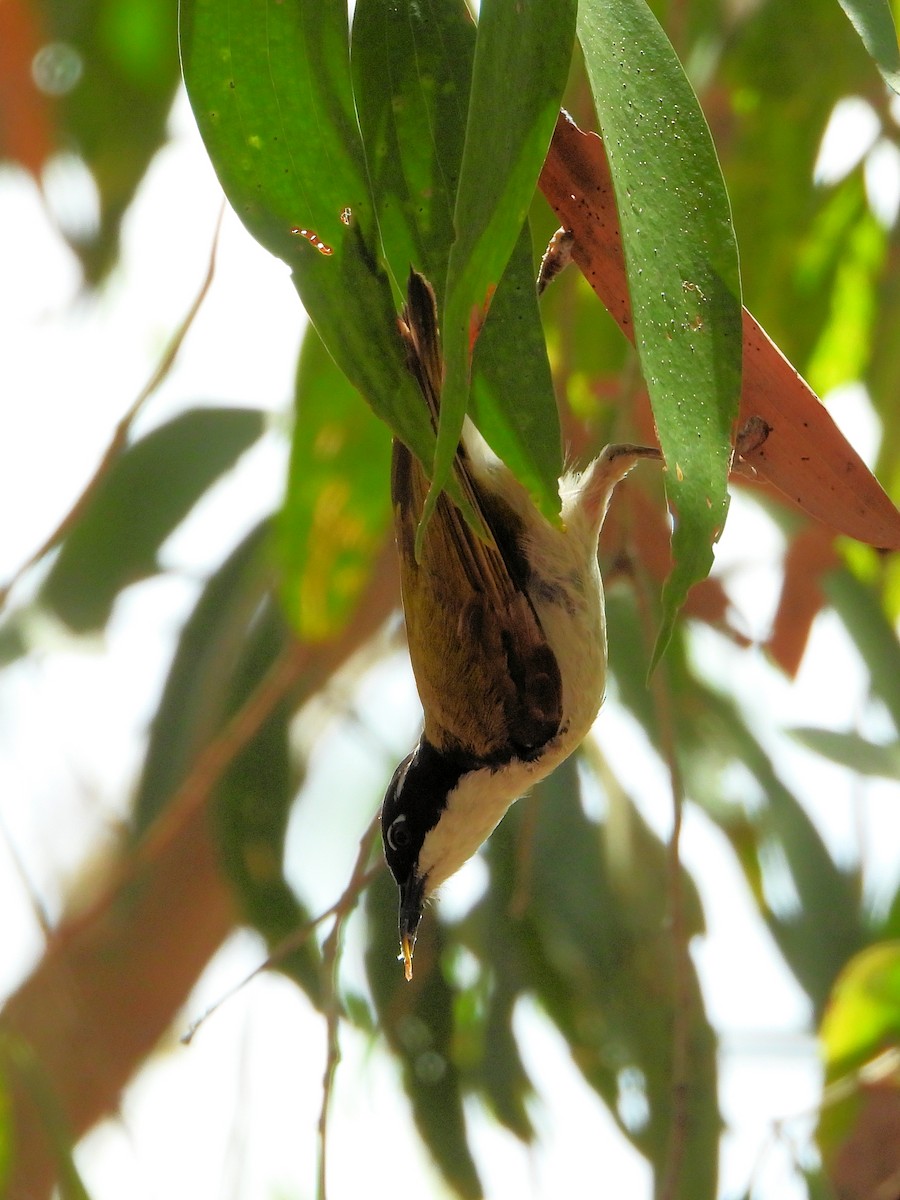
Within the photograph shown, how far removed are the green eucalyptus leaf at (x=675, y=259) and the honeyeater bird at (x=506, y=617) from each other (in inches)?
24.1

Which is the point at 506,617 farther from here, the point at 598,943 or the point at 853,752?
the point at 598,943

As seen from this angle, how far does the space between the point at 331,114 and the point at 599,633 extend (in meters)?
0.81

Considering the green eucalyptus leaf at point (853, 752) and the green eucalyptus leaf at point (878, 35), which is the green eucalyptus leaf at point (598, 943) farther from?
the green eucalyptus leaf at point (878, 35)

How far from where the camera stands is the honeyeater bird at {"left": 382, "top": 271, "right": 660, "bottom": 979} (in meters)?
1.46

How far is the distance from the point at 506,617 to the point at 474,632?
42mm

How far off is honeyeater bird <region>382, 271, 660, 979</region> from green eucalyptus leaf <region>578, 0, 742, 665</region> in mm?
613

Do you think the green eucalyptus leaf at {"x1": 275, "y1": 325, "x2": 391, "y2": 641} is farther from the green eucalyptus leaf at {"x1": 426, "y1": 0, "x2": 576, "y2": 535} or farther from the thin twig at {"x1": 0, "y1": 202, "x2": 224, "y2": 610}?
the green eucalyptus leaf at {"x1": 426, "y1": 0, "x2": 576, "y2": 535}

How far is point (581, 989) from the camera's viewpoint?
2074 millimetres

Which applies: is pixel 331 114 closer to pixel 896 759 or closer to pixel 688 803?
pixel 896 759

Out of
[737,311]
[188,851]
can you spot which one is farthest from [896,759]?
[188,851]

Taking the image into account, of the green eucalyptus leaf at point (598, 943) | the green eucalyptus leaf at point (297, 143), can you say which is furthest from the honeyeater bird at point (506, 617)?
the green eucalyptus leaf at point (297, 143)

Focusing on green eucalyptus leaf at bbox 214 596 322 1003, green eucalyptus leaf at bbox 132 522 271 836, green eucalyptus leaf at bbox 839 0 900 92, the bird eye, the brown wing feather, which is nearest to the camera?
green eucalyptus leaf at bbox 839 0 900 92

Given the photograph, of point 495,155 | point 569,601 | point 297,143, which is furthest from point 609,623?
point 495,155

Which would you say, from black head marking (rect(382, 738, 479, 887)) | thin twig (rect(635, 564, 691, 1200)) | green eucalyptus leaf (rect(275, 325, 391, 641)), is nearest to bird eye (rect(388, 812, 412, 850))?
black head marking (rect(382, 738, 479, 887))
